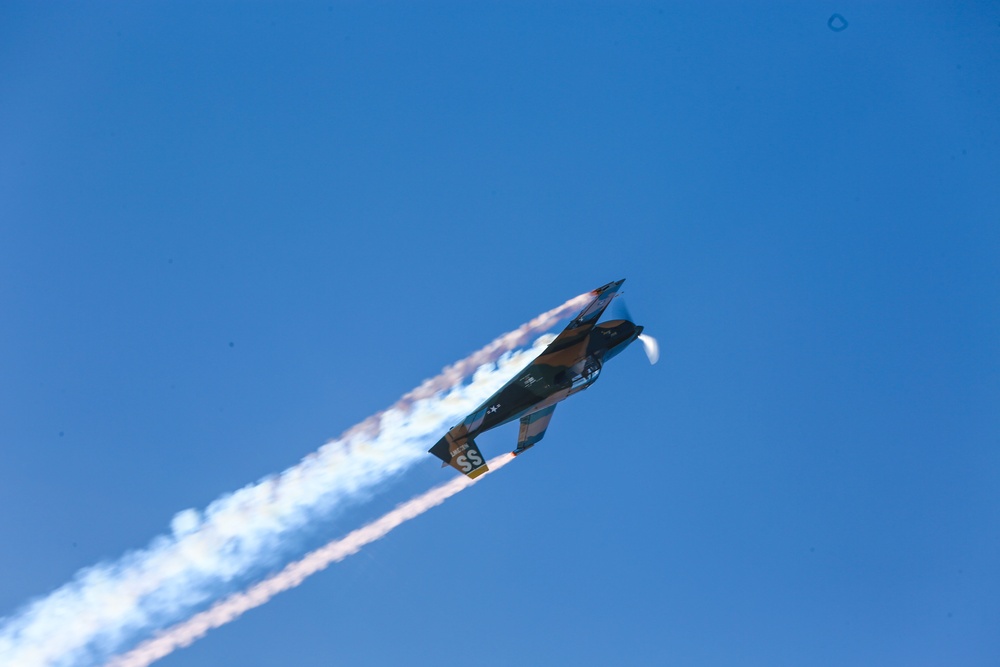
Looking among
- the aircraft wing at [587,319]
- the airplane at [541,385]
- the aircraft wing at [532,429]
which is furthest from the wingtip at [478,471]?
the aircraft wing at [587,319]

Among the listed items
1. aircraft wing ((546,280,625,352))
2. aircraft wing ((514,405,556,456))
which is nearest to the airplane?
aircraft wing ((546,280,625,352))

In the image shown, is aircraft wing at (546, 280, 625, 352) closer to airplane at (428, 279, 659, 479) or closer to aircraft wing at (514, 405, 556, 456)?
airplane at (428, 279, 659, 479)

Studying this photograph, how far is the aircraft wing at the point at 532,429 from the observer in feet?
125

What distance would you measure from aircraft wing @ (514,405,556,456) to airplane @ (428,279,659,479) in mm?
971

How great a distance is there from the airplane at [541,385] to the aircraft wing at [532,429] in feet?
3.18

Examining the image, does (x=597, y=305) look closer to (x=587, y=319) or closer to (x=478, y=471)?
(x=587, y=319)

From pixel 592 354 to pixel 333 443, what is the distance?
15392mm

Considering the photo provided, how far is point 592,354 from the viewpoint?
36.9 meters

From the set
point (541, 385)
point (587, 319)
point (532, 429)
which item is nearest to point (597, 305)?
point (587, 319)

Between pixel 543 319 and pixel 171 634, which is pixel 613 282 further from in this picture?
pixel 171 634

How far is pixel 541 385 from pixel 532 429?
3.46 m

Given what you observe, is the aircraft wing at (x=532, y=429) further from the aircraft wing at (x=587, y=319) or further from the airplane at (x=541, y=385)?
the aircraft wing at (x=587, y=319)

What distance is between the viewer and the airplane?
36375mm

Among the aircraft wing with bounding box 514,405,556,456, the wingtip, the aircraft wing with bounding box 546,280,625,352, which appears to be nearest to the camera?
the wingtip
